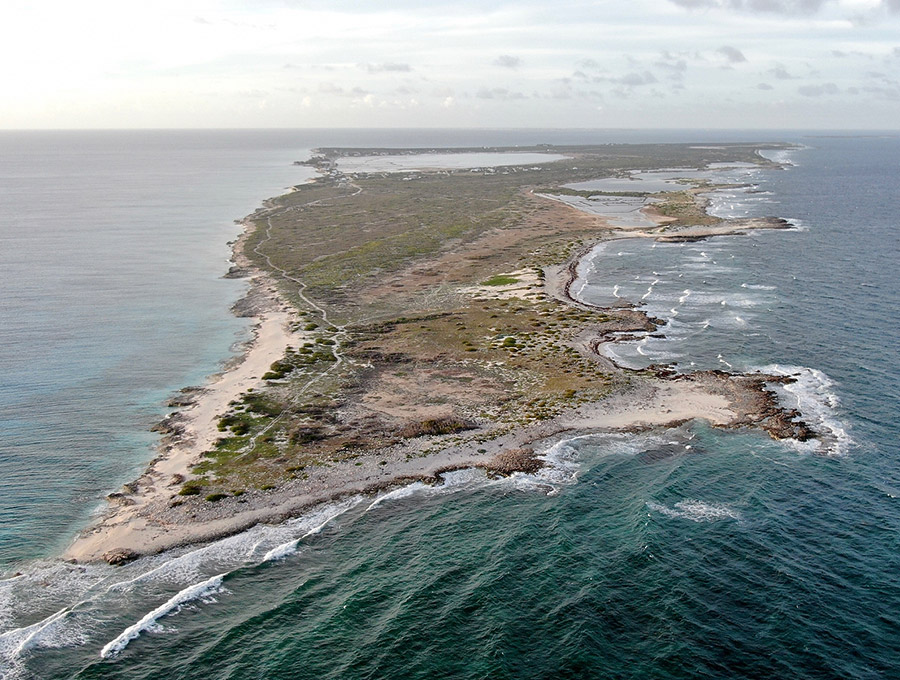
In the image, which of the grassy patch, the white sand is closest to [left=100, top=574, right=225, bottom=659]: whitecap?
the white sand

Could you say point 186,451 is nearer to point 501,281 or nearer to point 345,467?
point 345,467

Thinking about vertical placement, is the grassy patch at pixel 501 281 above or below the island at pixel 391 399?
above

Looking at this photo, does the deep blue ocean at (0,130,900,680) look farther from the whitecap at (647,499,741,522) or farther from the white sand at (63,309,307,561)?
the white sand at (63,309,307,561)

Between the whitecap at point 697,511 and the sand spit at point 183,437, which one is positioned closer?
the sand spit at point 183,437

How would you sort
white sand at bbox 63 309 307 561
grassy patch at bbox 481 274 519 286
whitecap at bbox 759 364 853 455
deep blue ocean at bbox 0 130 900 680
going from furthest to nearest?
grassy patch at bbox 481 274 519 286 → whitecap at bbox 759 364 853 455 → white sand at bbox 63 309 307 561 → deep blue ocean at bbox 0 130 900 680

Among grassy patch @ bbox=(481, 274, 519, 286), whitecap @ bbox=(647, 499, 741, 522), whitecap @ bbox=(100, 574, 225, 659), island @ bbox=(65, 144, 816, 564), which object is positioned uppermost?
grassy patch @ bbox=(481, 274, 519, 286)

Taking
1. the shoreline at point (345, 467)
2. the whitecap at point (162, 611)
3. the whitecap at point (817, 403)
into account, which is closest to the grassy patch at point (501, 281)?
the shoreline at point (345, 467)

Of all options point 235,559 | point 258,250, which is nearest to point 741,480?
point 235,559

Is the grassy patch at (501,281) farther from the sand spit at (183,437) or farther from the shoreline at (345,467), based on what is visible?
the shoreline at (345,467)

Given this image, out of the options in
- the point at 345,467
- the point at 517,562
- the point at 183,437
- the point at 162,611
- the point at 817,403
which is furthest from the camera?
the point at 817,403

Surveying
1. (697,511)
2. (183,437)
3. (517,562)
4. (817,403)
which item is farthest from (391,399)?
(817,403)

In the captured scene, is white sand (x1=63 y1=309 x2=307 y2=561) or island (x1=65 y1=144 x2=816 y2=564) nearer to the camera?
white sand (x1=63 y1=309 x2=307 y2=561)
